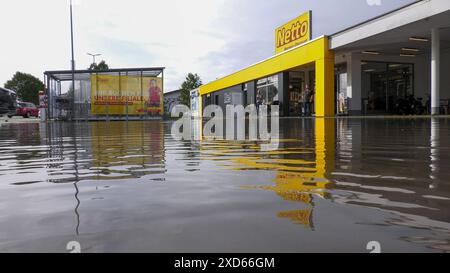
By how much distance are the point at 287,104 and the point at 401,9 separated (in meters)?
12.5

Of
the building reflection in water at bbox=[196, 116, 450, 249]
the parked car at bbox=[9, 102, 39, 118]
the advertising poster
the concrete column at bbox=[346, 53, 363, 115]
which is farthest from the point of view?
the parked car at bbox=[9, 102, 39, 118]

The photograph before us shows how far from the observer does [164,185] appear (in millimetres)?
2713

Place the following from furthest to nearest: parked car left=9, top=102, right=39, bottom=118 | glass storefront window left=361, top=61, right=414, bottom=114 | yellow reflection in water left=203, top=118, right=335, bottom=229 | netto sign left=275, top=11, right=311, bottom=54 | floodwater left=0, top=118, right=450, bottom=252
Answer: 1. parked car left=9, top=102, right=39, bottom=118
2. netto sign left=275, top=11, right=311, bottom=54
3. glass storefront window left=361, top=61, right=414, bottom=114
4. yellow reflection in water left=203, top=118, right=335, bottom=229
5. floodwater left=0, top=118, right=450, bottom=252

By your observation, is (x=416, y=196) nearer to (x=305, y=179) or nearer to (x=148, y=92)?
(x=305, y=179)

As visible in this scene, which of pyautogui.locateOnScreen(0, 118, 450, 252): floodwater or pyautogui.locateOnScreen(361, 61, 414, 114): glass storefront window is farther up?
pyautogui.locateOnScreen(361, 61, 414, 114): glass storefront window

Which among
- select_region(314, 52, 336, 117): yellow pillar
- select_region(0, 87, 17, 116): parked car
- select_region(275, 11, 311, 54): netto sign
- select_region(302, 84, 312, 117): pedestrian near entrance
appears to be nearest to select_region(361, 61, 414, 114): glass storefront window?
select_region(302, 84, 312, 117): pedestrian near entrance

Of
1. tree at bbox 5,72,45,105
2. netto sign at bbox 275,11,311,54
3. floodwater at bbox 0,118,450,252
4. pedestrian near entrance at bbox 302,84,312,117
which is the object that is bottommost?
floodwater at bbox 0,118,450,252

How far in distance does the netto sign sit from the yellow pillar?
5.05m

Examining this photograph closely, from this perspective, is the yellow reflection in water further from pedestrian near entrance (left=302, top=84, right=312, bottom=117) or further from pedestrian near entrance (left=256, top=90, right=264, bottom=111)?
pedestrian near entrance (left=256, top=90, right=264, bottom=111)

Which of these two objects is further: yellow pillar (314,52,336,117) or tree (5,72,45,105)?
tree (5,72,45,105)

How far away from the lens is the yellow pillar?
2041cm

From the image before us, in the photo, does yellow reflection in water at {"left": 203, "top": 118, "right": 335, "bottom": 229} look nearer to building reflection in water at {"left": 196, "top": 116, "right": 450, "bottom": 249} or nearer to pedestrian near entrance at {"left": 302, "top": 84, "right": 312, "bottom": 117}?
building reflection in water at {"left": 196, "top": 116, "right": 450, "bottom": 249}

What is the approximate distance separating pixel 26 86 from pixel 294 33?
84.7 metres
